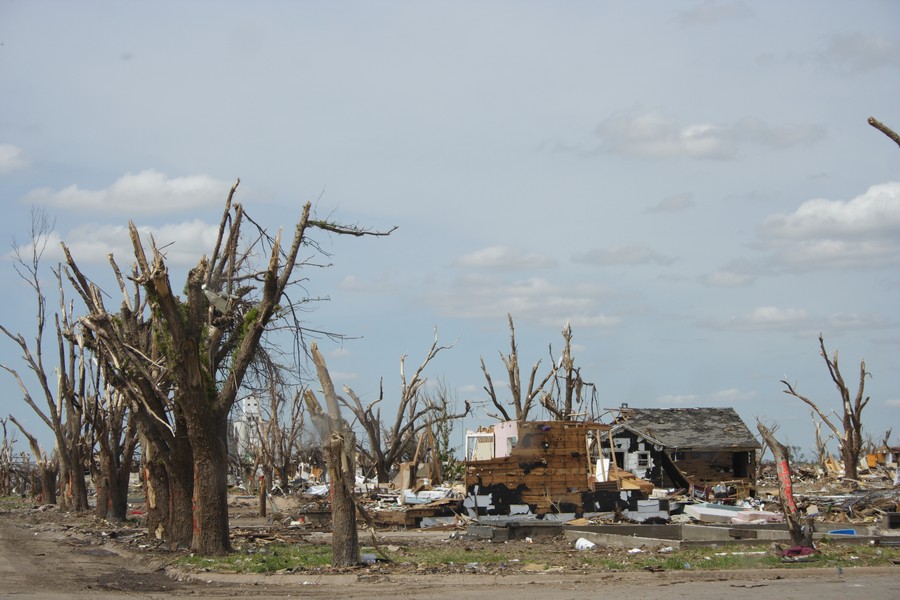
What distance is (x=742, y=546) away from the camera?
18.5m

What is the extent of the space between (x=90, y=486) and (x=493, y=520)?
1399 inches

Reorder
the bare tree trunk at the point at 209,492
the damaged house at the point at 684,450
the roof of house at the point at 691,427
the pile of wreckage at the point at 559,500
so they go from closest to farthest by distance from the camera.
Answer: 1. the bare tree trunk at the point at 209,492
2. the pile of wreckage at the point at 559,500
3. the damaged house at the point at 684,450
4. the roof of house at the point at 691,427

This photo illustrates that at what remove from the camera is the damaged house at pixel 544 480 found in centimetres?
2588

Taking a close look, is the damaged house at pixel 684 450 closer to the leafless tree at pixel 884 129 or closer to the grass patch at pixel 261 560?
the grass patch at pixel 261 560

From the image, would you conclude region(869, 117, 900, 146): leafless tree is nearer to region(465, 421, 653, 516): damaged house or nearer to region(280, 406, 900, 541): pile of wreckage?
region(280, 406, 900, 541): pile of wreckage

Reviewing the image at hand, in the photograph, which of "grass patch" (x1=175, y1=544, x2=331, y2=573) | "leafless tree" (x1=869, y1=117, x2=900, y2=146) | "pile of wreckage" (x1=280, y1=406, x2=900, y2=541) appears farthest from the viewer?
"pile of wreckage" (x1=280, y1=406, x2=900, y2=541)

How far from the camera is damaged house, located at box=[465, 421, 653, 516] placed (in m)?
25.9

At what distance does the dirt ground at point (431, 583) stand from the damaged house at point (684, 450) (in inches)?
772

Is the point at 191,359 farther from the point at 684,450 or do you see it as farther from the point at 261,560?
Answer: the point at 684,450

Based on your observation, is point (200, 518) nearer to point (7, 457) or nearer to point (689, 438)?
point (689, 438)

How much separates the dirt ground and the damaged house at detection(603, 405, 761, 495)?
1961 centimetres

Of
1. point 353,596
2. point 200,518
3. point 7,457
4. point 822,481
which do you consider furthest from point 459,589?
point 7,457

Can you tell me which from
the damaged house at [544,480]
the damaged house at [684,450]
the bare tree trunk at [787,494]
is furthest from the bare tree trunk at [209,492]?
the damaged house at [684,450]

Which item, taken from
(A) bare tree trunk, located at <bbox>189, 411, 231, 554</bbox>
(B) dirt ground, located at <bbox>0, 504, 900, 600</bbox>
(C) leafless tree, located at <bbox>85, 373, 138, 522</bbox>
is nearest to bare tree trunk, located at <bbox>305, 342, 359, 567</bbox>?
(B) dirt ground, located at <bbox>0, 504, 900, 600</bbox>
